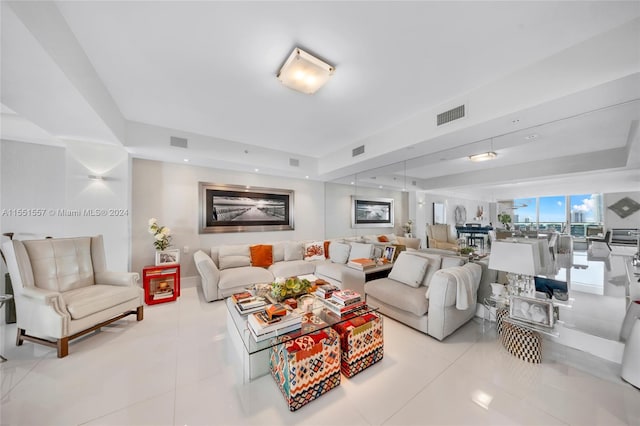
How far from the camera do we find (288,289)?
93.1 inches

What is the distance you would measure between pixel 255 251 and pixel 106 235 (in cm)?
225

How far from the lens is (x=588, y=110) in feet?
6.42

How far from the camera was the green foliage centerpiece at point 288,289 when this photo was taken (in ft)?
7.60

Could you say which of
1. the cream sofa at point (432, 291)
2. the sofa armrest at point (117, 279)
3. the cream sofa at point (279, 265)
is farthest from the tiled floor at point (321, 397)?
the cream sofa at point (279, 265)

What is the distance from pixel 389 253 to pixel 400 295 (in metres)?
1.19

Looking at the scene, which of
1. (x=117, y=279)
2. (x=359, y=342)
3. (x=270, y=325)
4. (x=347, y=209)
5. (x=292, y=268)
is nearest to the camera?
(x=270, y=325)

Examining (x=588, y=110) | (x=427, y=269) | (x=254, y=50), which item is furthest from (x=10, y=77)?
(x=588, y=110)

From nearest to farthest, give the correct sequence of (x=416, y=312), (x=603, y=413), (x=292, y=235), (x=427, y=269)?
1. (x=603, y=413)
2. (x=416, y=312)
3. (x=427, y=269)
4. (x=292, y=235)

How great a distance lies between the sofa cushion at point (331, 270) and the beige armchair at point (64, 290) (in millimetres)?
2777

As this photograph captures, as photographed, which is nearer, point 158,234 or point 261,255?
point 158,234

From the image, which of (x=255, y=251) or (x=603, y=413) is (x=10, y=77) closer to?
(x=255, y=251)

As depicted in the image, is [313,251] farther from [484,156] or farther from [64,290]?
[64,290]

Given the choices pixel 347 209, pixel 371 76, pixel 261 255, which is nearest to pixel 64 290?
pixel 261 255

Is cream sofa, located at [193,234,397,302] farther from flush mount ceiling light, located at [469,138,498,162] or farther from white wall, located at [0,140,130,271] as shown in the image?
flush mount ceiling light, located at [469,138,498,162]
